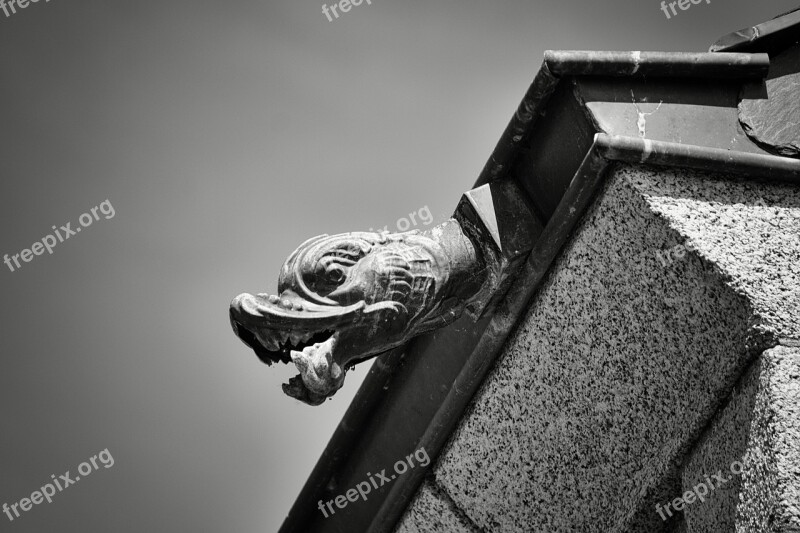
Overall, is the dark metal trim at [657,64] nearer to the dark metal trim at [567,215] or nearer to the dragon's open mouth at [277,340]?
the dark metal trim at [567,215]

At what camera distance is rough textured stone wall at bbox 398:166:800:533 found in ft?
8.50

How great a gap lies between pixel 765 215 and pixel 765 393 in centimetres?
55

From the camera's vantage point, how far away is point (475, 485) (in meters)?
3.34

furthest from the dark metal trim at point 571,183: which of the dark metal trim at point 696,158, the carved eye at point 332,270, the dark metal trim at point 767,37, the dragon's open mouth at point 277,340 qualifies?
the dragon's open mouth at point 277,340

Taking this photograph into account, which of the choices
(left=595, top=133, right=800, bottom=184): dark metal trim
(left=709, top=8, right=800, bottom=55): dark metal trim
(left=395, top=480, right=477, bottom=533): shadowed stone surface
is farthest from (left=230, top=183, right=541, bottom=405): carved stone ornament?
(left=709, top=8, right=800, bottom=55): dark metal trim

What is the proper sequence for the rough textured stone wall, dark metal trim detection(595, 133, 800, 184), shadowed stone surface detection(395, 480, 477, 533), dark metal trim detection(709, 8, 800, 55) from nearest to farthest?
the rough textured stone wall, dark metal trim detection(595, 133, 800, 184), dark metal trim detection(709, 8, 800, 55), shadowed stone surface detection(395, 480, 477, 533)

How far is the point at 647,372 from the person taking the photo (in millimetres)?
2908

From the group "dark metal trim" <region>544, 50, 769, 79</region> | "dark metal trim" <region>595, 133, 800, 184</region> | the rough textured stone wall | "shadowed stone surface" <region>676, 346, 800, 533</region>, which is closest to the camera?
"shadowed stone surface" <region>676, 346, 800, 533</region>

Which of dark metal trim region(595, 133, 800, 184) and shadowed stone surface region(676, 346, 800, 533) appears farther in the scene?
dark metal trim region(595, 133, 800, 184)

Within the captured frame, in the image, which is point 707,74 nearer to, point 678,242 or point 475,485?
point 678,242

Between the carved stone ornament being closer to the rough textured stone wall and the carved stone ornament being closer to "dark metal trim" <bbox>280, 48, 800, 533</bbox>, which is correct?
"dark metal trim" <bbox>280, 48, 800, 533</bbox>

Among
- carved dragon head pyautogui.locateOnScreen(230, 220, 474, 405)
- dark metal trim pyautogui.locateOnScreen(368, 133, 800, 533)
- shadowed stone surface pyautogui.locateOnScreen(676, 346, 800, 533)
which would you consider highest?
carved dragon head pyautogui.locateOnScreen(230, 220, 474, 405)

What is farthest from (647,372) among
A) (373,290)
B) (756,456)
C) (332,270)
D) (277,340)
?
(277,340)

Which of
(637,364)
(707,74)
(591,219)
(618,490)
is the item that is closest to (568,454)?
(618,490)
